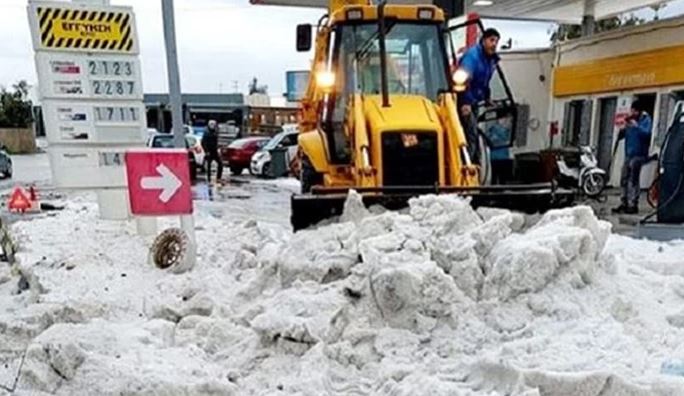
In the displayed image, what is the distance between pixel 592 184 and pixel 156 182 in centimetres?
962

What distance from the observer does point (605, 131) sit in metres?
15.5

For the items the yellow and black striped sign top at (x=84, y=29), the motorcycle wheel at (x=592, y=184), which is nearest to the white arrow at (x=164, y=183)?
the yellow and black striped sign top at (x=84, y=29)

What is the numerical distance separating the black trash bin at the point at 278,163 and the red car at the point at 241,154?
1.95 meters

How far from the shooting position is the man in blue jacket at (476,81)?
729 centimetres

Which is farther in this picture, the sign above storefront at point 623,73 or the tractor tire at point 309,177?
the sign above storefront at point 623,73

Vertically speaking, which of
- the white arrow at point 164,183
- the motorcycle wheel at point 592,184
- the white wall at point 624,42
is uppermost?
the white wall at point 624,42

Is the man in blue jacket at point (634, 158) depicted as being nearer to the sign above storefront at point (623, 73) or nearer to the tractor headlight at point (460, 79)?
the sign above storefront at point (623, 73)

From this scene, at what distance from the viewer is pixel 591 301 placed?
4.04 metres

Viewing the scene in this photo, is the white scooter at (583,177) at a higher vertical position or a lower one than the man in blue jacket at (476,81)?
lower

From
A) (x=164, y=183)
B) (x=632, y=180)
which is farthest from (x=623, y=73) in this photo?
(x=164, y=183)

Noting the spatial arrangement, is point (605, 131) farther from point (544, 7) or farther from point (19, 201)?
point (19, 201)

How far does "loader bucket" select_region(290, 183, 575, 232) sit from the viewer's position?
5.82m

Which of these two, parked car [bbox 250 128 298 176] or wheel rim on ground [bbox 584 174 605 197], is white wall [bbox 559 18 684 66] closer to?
wheel rim on ground [bbox 584 174 605 197]

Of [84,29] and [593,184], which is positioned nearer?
[84,29]
